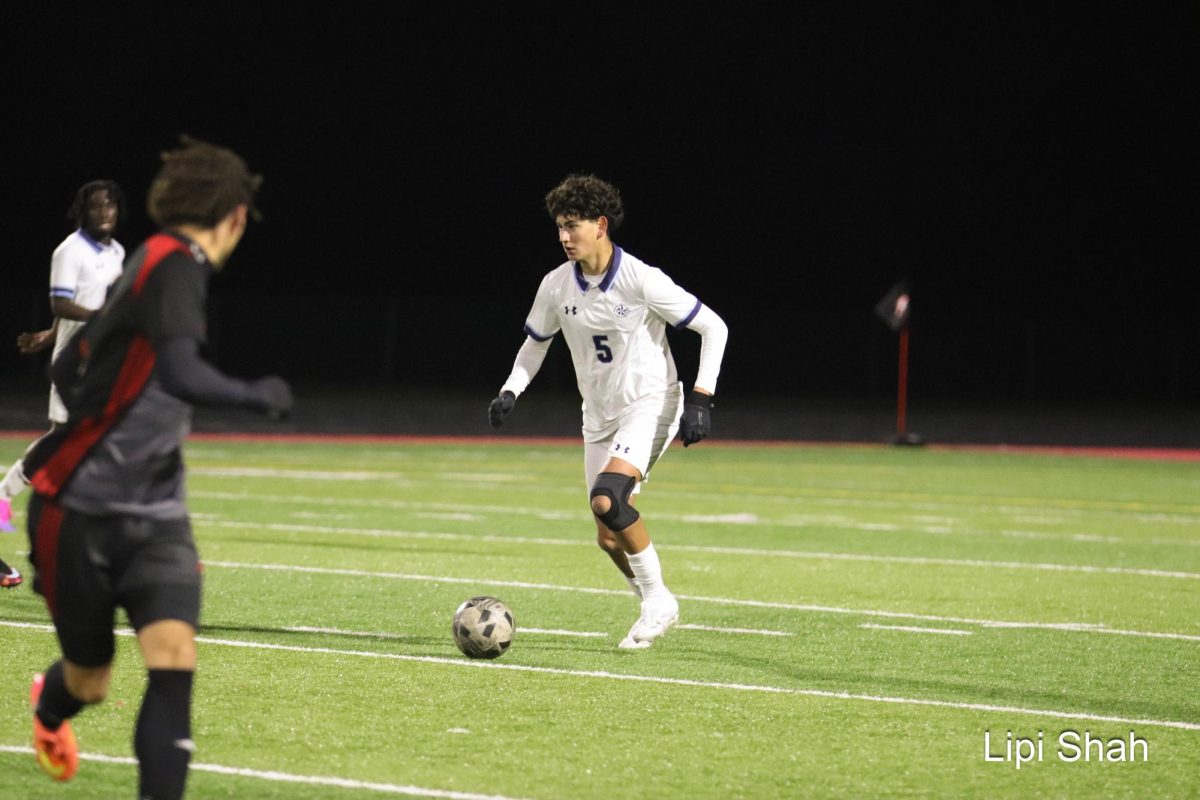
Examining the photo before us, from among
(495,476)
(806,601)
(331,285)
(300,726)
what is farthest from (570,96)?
(300,726)

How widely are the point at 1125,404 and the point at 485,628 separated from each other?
3925 centimetres

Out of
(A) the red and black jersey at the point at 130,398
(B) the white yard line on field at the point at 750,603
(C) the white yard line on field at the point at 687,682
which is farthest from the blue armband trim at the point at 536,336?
(A) the red and black jersey at the point at 130,398

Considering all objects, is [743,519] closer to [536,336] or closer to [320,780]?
[536,336]

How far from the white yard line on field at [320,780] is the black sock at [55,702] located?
2.28 feet

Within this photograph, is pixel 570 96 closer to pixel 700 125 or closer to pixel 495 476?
pixel 700 125

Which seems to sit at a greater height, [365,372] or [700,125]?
[700,125]

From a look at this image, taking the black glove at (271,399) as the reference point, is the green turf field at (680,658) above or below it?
below

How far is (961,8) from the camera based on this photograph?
45844 millimetres

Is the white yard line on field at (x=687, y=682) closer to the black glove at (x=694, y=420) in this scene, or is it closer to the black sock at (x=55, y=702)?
the black glove at (x=694, y=420)

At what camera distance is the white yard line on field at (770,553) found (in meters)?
12.4

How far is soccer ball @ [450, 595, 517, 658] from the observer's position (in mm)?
7977

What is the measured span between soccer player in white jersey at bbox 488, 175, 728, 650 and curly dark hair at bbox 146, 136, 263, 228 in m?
3.90

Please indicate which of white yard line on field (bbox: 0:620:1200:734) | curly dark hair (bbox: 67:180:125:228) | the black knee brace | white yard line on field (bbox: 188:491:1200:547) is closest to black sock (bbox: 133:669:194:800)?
white yard line on field (bbox: 0:620:1200:734)

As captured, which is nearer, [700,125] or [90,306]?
[90,306]
